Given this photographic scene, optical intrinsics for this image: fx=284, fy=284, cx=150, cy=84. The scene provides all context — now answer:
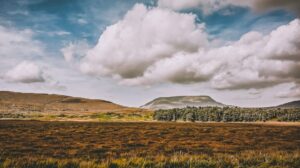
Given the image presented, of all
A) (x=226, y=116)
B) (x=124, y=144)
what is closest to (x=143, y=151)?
(x=124, y=144)

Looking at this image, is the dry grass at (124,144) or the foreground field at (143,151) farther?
the dry grass at (124,144)

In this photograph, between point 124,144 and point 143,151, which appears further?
point 124,144

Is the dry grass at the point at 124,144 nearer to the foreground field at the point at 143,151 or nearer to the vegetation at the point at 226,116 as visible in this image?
the foreground field at the point at 143,151

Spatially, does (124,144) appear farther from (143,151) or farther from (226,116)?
(226,116)

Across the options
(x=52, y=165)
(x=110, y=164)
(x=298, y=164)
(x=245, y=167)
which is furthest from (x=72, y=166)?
(x=298, y=164)

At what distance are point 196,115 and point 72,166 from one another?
160 metres

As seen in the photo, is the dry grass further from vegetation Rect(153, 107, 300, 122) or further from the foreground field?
vegetation Rect(153, 107, 300, 122)

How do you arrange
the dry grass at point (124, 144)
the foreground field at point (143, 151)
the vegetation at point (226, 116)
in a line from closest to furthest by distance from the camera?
1. the foreground field at point (143, 151)
2. the dry grass at point (124, 144)
3. the vegetation at point (226, 116)

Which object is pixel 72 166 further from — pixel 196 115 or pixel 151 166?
pixel 196 115

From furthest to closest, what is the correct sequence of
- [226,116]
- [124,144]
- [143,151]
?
[226,116], [124,144], [143,151]

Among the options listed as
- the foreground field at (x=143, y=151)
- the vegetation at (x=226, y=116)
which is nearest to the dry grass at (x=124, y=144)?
the foreground field at (x=143, y=151)

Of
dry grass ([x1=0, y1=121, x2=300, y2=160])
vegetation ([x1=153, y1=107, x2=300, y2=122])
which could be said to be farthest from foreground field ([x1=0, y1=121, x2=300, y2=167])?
vegetation ([x1=153, y1=107, x2=300, y2=122])

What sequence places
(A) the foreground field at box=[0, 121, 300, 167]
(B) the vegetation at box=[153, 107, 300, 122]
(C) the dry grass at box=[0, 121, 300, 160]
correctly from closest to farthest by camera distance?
(A) the foreground field at box=[0, 121, 300, 167], (C) the dry grass at box=[0, 121, 300, 160], (B) the vegetation at box=[153, 107, 300, 122]

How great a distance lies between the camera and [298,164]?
1445cm
